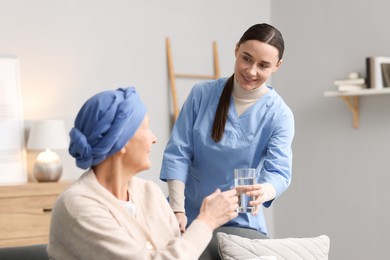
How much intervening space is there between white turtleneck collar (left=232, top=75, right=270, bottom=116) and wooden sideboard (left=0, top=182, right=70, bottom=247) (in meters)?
1.89

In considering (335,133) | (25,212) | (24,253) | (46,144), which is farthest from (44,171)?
(24,253)

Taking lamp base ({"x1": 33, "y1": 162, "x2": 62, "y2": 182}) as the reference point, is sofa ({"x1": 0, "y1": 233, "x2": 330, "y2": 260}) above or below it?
above

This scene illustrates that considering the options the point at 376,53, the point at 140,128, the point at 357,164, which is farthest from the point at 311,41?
the point at 140,128

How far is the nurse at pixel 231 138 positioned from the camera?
8.18ft

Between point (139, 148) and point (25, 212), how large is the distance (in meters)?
2.43

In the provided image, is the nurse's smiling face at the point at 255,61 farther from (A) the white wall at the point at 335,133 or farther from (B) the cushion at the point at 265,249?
(A) the white wall at the point at 335,133

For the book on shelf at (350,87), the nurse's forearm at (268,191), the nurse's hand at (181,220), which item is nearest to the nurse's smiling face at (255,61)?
the nurse's forearm at (268,191)

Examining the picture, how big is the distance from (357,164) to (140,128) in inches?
121

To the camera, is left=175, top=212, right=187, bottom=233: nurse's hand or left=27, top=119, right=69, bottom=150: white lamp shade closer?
left=175, top=212, right=187, bottom=233: nurse's hand

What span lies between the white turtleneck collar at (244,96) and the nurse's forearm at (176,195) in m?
0.35

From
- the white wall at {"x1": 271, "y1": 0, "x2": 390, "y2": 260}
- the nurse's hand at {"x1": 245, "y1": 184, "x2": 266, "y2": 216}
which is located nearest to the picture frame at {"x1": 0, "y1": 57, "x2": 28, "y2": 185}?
the white wall at {"x1": 271, "y1": 0, "x2": 390, "y2": 260}

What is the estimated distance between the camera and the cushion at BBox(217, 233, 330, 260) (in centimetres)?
235

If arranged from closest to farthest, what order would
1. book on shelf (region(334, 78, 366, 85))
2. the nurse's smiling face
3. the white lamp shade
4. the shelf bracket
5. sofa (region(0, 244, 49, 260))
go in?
sofa (region(0, 244, 49, 260)) → the nurse's smiling face → the white lamp shade → book on shelf (region(334, 78, 366, 85)) → the shelf bracket

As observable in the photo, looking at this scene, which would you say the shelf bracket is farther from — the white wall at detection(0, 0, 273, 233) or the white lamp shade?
the white lamp shade
